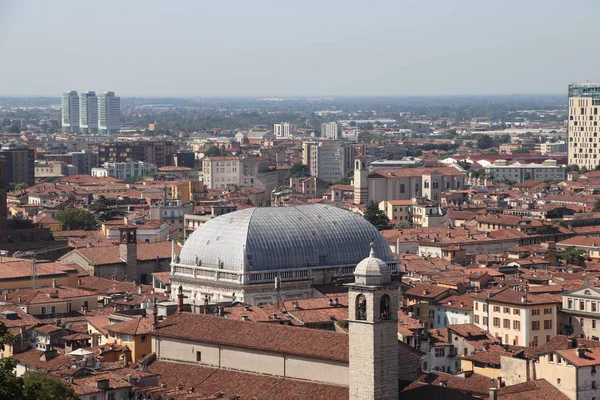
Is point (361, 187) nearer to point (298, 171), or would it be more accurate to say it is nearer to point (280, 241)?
point (298, 171)

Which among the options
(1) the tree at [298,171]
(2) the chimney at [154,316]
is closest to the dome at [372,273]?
(2) the chimney at [154,316]

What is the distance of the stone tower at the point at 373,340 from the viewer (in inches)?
1287

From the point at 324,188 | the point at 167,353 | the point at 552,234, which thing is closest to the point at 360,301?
the point at 167,353

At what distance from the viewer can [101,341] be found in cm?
4200

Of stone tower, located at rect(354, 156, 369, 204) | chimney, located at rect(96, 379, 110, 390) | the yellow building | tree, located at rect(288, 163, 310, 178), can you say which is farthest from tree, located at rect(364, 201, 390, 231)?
tree, located at rect(288, 163, 310, 178)

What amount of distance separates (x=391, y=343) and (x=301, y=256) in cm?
1638

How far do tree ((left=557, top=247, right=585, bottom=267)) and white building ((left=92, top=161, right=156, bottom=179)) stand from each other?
84599mm

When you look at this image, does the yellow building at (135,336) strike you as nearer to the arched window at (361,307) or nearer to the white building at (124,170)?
the arched window at (361,307)

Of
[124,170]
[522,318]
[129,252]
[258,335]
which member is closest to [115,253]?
[129,252]

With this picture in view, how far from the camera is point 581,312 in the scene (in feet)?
157

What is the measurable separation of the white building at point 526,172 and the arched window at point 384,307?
101449 millimetres

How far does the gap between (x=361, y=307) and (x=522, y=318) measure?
14799 mm

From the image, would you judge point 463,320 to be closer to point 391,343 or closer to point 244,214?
point 244,214

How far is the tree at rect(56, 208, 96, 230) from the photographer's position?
87.2 metres
